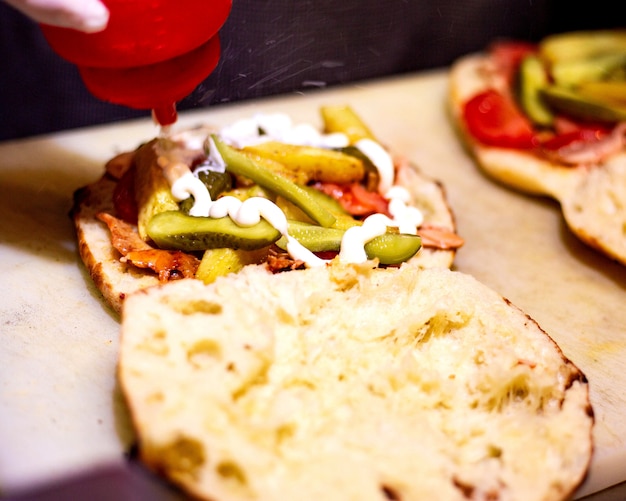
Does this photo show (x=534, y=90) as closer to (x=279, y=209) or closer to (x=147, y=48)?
(x=279, y=209)

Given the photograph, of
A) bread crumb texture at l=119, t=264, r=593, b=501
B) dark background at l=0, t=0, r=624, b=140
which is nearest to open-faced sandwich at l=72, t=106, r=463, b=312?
bread crumb texture at l=119, t=264, r=593, b=501

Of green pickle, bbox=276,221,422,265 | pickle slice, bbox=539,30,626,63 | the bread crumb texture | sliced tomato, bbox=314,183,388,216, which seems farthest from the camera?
pickle slice, bbox=539,30,626,63

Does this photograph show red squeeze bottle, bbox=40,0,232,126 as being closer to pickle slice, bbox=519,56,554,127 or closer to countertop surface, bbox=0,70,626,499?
countertop surface, bbox=0,70,626,499

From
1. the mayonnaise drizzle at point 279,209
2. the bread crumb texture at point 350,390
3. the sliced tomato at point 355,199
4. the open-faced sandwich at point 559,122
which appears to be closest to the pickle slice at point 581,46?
the open-faced sandwich at point 559,122

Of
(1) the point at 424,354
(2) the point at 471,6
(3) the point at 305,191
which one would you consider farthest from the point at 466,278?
(2) the point at 471,6

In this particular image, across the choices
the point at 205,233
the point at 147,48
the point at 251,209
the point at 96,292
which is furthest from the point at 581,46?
the point at 96,292

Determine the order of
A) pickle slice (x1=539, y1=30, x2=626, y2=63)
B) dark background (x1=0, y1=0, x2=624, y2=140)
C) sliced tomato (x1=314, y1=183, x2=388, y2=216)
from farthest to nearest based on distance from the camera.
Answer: pickle slice (x1=539, y1=30, x2=626, y2=63) < dark background (x1=0, y1=0, x2=624, y2=140) < sliced tomato (x1=314, y1=183, x2=388, y2=216)

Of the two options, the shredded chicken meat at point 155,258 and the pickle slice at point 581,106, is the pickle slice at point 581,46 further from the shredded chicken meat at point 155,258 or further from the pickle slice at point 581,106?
the shredded chicken meat at point 155,258
